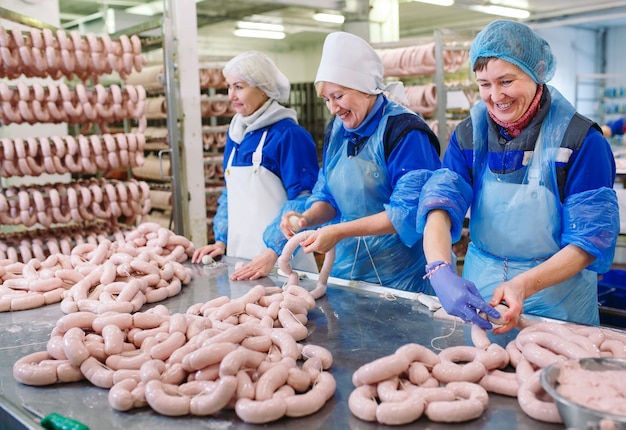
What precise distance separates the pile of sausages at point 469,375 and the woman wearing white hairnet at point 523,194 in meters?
0.15

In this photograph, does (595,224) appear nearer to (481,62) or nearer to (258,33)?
(481,62)

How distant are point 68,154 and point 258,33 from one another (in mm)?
10107

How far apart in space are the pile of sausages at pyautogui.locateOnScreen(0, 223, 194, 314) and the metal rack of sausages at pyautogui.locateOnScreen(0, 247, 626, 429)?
24 centimetres

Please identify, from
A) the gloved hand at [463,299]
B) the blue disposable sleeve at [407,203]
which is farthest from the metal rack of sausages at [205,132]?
the gloved hand at [463,299]

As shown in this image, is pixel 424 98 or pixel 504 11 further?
pixel 504 11

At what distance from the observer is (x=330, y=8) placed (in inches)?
329

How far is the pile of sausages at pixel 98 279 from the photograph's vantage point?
2.56 metres

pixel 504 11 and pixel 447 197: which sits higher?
pixel 504 11

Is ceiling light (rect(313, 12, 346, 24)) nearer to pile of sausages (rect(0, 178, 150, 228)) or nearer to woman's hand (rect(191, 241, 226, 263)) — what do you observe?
pile of sausages (rect(0, 178, 150, 228))

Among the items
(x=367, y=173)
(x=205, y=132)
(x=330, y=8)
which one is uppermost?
(x=330, y=8)

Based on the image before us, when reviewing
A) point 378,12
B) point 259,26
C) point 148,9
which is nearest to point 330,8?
point 378,12

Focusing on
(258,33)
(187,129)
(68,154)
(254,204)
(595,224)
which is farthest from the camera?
(258,33)

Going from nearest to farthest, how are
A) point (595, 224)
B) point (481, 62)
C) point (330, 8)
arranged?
point (595, 224)
point (481, 62)
point (330, 8)

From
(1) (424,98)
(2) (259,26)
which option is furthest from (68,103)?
(2) (259,26)
